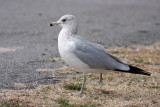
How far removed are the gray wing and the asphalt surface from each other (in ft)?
2.86

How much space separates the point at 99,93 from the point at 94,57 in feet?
1.62

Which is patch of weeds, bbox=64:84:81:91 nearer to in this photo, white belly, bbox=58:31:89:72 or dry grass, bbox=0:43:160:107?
dry grass, bbox=0:43:160:107

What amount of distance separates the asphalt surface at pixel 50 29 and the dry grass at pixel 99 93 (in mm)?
466

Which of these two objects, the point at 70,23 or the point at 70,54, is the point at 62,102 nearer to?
the point at 70,54

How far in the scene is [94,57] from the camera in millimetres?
5391

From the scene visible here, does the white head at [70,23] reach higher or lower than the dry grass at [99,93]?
higher

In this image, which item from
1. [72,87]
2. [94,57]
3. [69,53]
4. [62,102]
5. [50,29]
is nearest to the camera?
[62,102]

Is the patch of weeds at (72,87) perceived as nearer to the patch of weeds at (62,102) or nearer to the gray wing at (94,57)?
the gray wing at (94,57)

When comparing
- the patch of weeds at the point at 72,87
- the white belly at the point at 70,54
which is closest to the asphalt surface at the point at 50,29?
the patch of weeds at the point at 72,87

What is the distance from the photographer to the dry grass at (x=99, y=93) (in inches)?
194

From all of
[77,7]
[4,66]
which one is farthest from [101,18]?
[4,66]

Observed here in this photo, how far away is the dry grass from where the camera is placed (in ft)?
16.2

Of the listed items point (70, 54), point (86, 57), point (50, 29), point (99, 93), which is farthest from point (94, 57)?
point (50, 29)

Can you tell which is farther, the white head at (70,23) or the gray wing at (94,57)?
the white head at (70,23)
